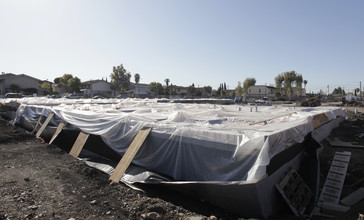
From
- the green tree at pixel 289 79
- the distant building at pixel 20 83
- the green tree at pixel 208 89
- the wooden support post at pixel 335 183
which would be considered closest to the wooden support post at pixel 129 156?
the wooden support post at pixel 335 183

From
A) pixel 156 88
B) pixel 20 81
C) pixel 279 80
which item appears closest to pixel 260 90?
pixel 279 80

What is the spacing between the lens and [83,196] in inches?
158

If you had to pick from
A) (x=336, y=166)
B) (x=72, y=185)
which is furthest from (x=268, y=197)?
(x=72, y=185)

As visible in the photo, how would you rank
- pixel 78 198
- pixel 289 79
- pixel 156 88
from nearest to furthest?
1. pixel 78 198
2. pixel 289 79
3. pixel 156 88

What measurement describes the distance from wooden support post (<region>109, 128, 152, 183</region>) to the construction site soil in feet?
0.69

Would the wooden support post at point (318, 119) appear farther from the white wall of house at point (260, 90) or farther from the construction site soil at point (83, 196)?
the white wall of house at point (260, 90)

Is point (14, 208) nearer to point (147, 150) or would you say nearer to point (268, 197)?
point (147, 150)

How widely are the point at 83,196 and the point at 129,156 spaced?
3.81ft

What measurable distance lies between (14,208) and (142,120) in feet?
10.0

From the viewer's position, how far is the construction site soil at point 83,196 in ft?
11.2

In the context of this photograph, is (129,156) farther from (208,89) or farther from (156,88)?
(208,89)

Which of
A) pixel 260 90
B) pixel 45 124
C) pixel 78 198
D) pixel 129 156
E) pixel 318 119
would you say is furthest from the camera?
pixel 260 90

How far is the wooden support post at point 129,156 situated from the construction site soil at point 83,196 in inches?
8.3

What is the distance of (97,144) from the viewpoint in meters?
6.78
